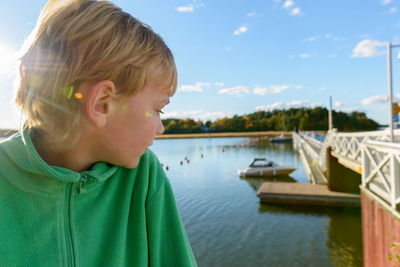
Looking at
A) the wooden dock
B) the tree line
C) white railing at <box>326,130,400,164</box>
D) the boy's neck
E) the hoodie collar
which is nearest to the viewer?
the hoodie collar

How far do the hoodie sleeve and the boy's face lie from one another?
0.59 feet

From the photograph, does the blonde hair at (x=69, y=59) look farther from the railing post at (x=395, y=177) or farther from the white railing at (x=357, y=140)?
the white railing at (x=357, y=140)

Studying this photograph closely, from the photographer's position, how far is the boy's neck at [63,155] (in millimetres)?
770

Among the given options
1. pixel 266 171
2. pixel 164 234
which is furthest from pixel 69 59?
pixel 266 171

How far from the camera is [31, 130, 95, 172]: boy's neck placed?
0.77 m

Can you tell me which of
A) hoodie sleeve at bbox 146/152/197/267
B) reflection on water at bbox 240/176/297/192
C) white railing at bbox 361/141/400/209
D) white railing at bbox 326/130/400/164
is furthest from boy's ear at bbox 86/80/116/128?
reflection on water at bbox 240/176/297/192

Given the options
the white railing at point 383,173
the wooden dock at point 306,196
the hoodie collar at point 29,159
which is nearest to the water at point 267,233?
the wooden dock at point 306,196

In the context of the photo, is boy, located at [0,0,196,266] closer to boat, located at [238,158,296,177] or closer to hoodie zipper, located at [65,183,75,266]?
hoodie zipper, located at [65,183,75,266]

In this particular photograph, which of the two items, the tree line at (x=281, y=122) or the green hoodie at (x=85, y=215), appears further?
the tree line at (x=281, y=122)

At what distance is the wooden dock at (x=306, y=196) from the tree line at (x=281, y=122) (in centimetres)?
7199

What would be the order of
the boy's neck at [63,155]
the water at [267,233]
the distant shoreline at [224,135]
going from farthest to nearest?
the distant shoreline at [224,135]
the water at [267,233]
the boy's neck at [63,155]

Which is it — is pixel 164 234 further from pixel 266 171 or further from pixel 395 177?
pixel 266 171

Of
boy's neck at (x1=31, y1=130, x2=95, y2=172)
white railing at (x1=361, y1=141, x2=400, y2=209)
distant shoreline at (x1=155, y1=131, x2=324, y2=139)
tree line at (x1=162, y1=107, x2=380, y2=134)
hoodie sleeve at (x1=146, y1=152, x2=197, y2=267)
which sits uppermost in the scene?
tree line at (x1=162, y1=107, x2=380, y2=134)

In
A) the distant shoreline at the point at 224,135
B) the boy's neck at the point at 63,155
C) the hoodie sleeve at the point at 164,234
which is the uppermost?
the boy's neck at the point at 63,155
